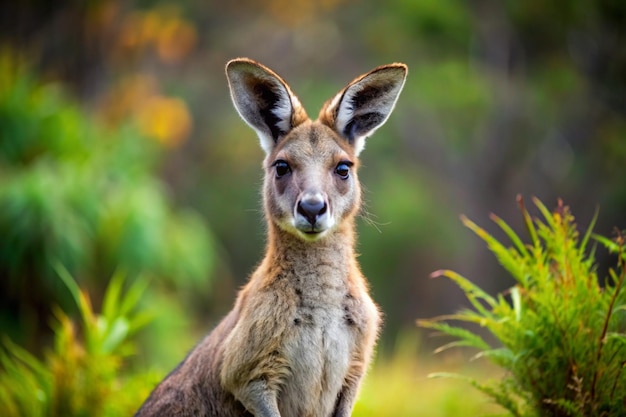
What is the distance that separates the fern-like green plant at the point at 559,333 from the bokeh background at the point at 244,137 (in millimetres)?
6126

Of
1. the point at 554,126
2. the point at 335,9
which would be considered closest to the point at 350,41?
the point at 335,9

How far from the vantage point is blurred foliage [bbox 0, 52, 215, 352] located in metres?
9.96

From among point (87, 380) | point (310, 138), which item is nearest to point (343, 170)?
point (310, 138)

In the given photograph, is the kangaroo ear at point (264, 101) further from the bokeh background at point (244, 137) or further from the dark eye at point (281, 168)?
the bokeh background at point (244, 137)

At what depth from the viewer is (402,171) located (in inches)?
958

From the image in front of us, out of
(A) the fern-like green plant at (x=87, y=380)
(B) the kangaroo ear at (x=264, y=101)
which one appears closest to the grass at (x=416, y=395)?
(A) the fern-like green plant at (x=87, y=380)

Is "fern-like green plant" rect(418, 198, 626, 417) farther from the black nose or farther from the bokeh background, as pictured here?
the bokeh background

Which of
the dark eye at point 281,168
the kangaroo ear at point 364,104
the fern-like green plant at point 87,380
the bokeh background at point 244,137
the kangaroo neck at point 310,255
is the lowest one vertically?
the fern-like green plant at point 87,380

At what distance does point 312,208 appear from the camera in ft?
14.4

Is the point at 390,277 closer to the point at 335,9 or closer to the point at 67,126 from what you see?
the point at 335,9

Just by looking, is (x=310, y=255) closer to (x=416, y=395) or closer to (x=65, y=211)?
(x=416, y=395)

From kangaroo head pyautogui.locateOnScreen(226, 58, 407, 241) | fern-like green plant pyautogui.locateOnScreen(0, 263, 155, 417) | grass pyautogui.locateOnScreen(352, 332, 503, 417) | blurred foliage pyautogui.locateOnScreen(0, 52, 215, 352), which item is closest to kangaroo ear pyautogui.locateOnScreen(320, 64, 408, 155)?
kangaroo head pyautogui.locateOnScreen(226, 58, 407, 241)

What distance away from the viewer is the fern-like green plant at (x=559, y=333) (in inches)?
192

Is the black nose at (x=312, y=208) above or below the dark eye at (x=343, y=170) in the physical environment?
below
